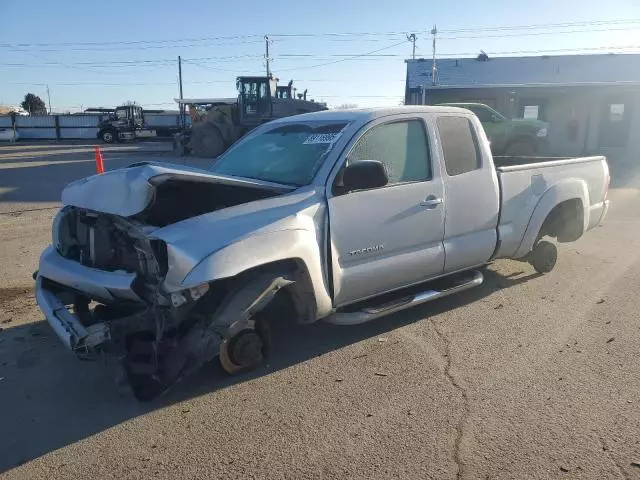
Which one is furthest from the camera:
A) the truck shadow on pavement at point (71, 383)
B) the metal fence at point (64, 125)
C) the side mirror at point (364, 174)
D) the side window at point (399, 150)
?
the metal fence at point (64, 125)

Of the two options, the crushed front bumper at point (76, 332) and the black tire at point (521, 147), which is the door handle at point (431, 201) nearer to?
the crushed front bumper at point (76, 332)

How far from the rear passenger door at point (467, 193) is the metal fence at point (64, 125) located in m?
49.3

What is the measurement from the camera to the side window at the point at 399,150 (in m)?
4.62

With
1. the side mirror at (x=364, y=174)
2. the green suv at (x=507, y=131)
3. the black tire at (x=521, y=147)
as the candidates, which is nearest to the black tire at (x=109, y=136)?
the green suv at (x=507, y=131)

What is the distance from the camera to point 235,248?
358 centimetres

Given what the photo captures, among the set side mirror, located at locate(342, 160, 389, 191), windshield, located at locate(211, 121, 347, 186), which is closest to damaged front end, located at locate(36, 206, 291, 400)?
side mirror, located at locate(342, 160, 389, 191)

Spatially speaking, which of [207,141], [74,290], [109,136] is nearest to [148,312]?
[74,290]

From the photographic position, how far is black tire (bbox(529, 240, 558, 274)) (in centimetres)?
639

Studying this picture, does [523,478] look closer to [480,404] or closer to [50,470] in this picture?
[480,404]

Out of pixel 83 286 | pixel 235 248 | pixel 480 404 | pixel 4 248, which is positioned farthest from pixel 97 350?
pixel 4 248

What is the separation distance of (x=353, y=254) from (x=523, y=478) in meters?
2.02

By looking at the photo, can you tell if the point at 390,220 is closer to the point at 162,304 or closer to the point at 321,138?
the point at 321,138

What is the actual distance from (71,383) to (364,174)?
2.67 metres

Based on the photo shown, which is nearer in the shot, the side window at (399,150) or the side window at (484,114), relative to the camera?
the side window at (399,150)
